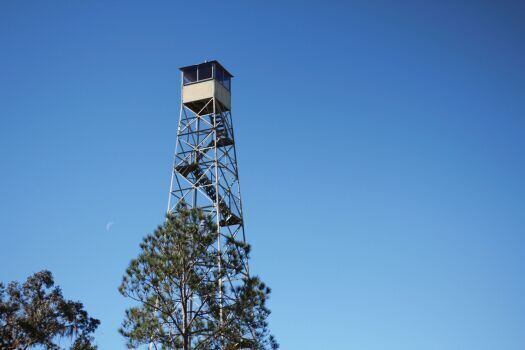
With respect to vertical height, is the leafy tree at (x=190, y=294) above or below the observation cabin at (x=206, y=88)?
below

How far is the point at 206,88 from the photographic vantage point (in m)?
31.7

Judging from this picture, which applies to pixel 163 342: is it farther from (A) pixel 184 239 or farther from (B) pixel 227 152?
(B) pixel 227 152

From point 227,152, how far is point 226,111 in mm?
2036

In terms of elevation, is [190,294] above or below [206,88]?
below

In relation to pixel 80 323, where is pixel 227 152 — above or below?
above

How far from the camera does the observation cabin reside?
1242 inches

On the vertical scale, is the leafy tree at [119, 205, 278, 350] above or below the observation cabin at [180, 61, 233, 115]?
below

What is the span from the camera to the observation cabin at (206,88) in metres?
31.5

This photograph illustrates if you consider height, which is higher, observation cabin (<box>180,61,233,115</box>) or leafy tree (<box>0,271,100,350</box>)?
observation cabin (<box>180,61,233,115</box>)

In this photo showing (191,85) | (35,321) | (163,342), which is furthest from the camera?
(191,85)

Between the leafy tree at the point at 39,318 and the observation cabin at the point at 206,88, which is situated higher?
the observation cabin at the point at 206,88

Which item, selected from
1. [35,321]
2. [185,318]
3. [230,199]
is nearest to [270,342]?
[185,318]

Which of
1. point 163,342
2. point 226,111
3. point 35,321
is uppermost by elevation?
point 226,111

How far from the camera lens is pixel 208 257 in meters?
22.4
